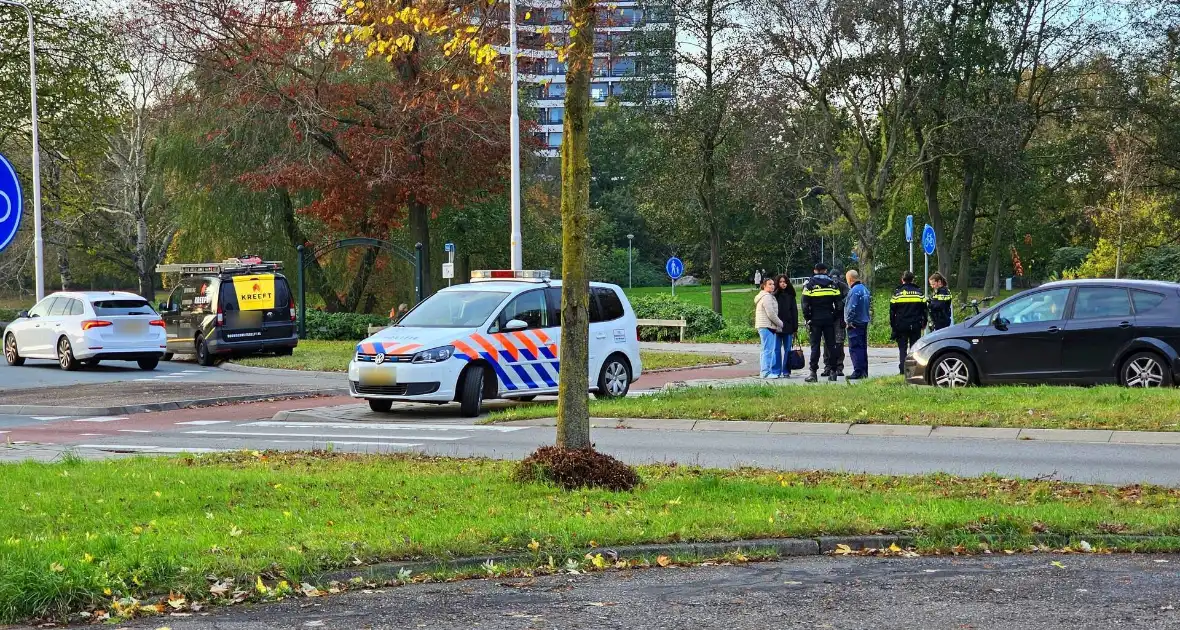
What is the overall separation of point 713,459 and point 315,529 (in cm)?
515

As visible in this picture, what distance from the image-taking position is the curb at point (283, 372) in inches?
964

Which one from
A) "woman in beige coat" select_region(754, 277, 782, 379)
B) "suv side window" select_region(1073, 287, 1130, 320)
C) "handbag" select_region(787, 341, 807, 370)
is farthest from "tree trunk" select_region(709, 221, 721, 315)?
"suv side window" select_region(1073, 287, 1130, 320)

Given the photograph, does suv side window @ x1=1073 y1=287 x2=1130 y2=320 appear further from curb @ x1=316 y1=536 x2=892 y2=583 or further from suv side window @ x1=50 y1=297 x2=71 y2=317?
suv side window @ x1=50 y1=297 x2=71 y2=317

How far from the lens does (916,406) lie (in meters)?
14.8

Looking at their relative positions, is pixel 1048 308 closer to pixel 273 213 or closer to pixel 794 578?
pixel 794 578

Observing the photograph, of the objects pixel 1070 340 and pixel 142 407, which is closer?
pixel 1070 340

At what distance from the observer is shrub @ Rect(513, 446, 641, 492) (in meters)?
9.27

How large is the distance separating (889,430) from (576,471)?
18.7 ft

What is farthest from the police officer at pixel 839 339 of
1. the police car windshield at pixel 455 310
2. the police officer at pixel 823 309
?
the police car windshield at pixel 455 310

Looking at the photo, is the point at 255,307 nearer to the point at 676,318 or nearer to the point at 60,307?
the point at 60,307

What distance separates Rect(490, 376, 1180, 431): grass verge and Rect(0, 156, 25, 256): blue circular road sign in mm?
8219

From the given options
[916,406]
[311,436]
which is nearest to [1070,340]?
[916,406]

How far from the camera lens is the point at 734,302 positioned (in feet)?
236

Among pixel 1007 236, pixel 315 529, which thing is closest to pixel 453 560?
pixel 315 529
